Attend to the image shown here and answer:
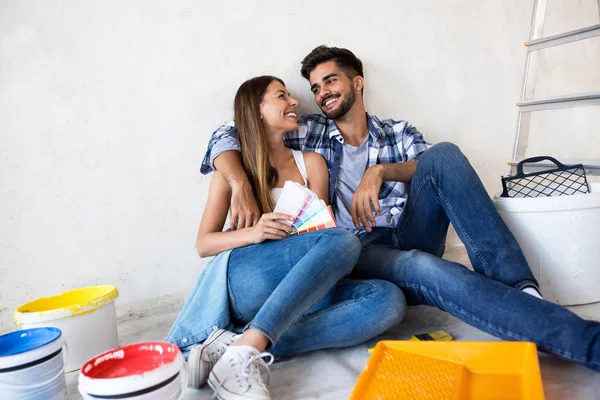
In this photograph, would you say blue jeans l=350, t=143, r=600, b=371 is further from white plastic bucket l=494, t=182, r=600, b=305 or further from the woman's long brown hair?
the woman's long brown hair

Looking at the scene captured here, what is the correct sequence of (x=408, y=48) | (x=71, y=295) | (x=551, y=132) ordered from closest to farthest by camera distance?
(x=71, y=295) → (x=408, y=48) → (x=551, y=132)

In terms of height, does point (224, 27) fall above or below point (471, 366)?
above

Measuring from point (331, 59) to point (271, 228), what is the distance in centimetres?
93

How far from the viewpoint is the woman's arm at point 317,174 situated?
1.80m

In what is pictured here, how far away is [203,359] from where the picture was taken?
118cm

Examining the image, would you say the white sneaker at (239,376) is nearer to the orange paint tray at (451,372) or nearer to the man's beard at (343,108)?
the orange paint tray at (451,372)

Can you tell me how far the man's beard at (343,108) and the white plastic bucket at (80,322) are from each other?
1.10m

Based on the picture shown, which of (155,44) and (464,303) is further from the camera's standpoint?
(155,44)

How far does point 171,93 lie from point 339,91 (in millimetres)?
694

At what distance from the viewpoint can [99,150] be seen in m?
1.78

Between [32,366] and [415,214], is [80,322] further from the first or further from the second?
[415,214]

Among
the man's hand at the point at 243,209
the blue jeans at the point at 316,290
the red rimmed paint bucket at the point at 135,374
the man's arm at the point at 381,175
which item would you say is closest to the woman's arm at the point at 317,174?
the man's arm at the point at 381,175

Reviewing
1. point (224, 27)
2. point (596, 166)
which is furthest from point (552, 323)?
point (224, 27)

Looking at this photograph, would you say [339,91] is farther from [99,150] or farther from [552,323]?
[552,323]
